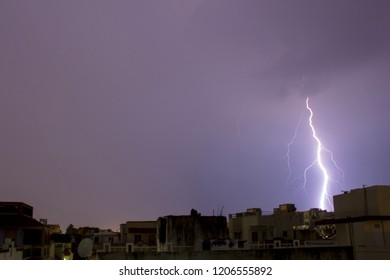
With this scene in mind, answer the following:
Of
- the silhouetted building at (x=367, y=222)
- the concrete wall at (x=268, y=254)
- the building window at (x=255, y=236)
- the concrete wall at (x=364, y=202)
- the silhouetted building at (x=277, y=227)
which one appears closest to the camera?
the concrete wall at (x=268, y=254)

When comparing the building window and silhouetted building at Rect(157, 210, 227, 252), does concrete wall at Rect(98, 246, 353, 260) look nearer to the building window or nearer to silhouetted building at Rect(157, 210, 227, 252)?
silhouetted building at Rect(157, 210, 227, 252)

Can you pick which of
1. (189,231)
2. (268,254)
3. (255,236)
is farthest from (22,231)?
(268,254)

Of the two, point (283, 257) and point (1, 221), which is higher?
point (1, 221)

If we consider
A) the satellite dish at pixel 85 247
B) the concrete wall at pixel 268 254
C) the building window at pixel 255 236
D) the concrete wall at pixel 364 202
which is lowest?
the concrete wall at pixel 268 254

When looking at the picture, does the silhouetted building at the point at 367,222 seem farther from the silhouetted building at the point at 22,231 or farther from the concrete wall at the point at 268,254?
the silhouetted building at the point at 22,231

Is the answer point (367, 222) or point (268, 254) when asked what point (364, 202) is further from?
point (268, 254)

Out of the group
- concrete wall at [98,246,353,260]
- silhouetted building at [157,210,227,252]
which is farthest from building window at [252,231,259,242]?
concrete wall at [98,246,353,260]

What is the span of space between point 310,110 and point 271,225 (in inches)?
624

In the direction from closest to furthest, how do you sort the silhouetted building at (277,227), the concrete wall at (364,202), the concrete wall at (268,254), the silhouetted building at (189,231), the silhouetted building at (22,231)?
the concrete wall at (268,254) → the concrete wall at (364,202) → the silhouetted building at (189,231) → the silhouetted building at (22,231) → the silhouetted building at (277,227)

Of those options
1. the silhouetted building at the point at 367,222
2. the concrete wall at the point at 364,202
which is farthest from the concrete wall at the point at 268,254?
the concrete wall at the point at 364,202

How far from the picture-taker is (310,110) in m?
20.3

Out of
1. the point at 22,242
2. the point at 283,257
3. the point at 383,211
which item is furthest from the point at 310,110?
the point at 22,242
